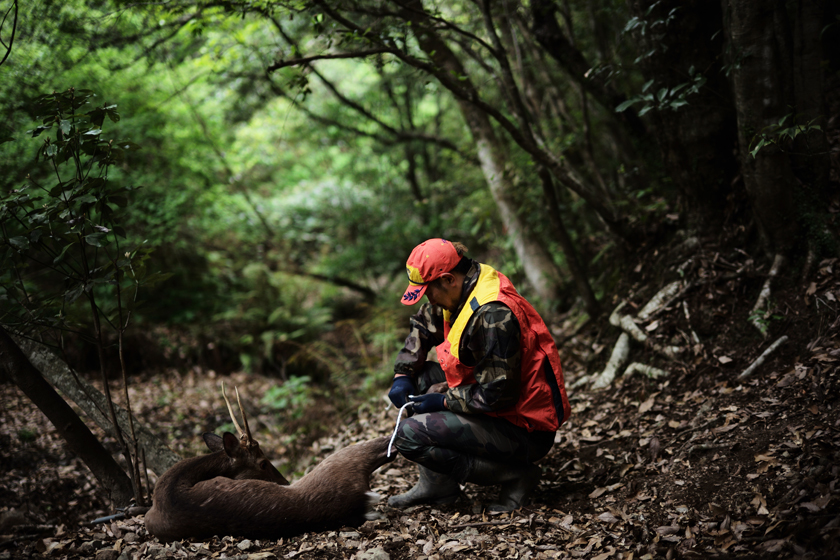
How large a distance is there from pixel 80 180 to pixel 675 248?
16.7 feet

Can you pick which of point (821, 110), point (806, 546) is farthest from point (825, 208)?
point (806, 546)

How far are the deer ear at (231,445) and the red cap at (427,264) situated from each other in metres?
1.55

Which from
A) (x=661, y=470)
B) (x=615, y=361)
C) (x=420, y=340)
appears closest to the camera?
(x=661, y=470)

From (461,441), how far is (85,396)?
2792 mm

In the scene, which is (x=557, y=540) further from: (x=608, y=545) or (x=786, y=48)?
(x=786, y=48)

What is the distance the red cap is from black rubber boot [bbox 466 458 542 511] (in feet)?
3.80

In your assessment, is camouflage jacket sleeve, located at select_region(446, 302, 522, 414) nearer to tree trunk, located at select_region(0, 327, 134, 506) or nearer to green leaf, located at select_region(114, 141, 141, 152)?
green leaf, located at select_region(114, 141, 141, 152)

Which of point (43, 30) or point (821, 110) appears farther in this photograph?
point (43, 30)

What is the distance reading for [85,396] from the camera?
12.2 feet

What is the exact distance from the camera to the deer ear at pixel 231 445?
3.43m

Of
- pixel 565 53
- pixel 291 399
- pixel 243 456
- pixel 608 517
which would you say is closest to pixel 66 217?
pixel 243 456

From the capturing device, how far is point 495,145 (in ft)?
22.8

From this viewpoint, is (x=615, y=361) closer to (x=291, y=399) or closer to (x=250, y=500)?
(x=250, y=500)

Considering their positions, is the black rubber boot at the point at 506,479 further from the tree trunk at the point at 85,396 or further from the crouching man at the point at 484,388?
the tree trunk at the point at 85,396
